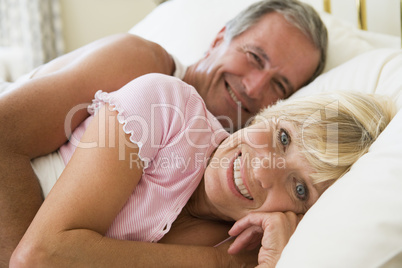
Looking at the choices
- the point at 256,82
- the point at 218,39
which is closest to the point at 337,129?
the point at 256,82

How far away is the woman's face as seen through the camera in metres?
0.92

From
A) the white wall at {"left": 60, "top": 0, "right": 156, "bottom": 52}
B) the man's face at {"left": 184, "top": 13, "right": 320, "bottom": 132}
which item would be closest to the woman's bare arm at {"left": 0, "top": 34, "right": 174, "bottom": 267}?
the man's face at {"left": 184, "top": 13, "right": 320, "bottom": 132}

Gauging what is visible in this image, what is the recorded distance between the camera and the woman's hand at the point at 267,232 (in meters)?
0.85

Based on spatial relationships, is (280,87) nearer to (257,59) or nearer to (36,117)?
(257,59)

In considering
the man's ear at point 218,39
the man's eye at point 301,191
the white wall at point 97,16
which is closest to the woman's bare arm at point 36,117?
the man's ear at point 218,39

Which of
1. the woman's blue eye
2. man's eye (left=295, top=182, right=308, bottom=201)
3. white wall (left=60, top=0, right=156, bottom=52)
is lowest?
white wall (left=60, top=0, right=156, bottom=52)

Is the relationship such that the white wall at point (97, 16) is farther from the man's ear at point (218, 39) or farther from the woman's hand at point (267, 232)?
the woman's hand at point (267, 232)

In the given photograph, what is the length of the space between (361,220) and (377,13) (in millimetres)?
1545

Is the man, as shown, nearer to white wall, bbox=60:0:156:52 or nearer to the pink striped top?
the pink striped top

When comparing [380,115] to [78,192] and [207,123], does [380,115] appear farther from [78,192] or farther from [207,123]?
[78,192]

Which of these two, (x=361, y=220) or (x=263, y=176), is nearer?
(x=361, y=220)

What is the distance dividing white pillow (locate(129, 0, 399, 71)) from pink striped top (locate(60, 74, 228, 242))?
31.7 inches

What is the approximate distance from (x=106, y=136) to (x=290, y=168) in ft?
1.42

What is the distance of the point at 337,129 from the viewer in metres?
0.89
